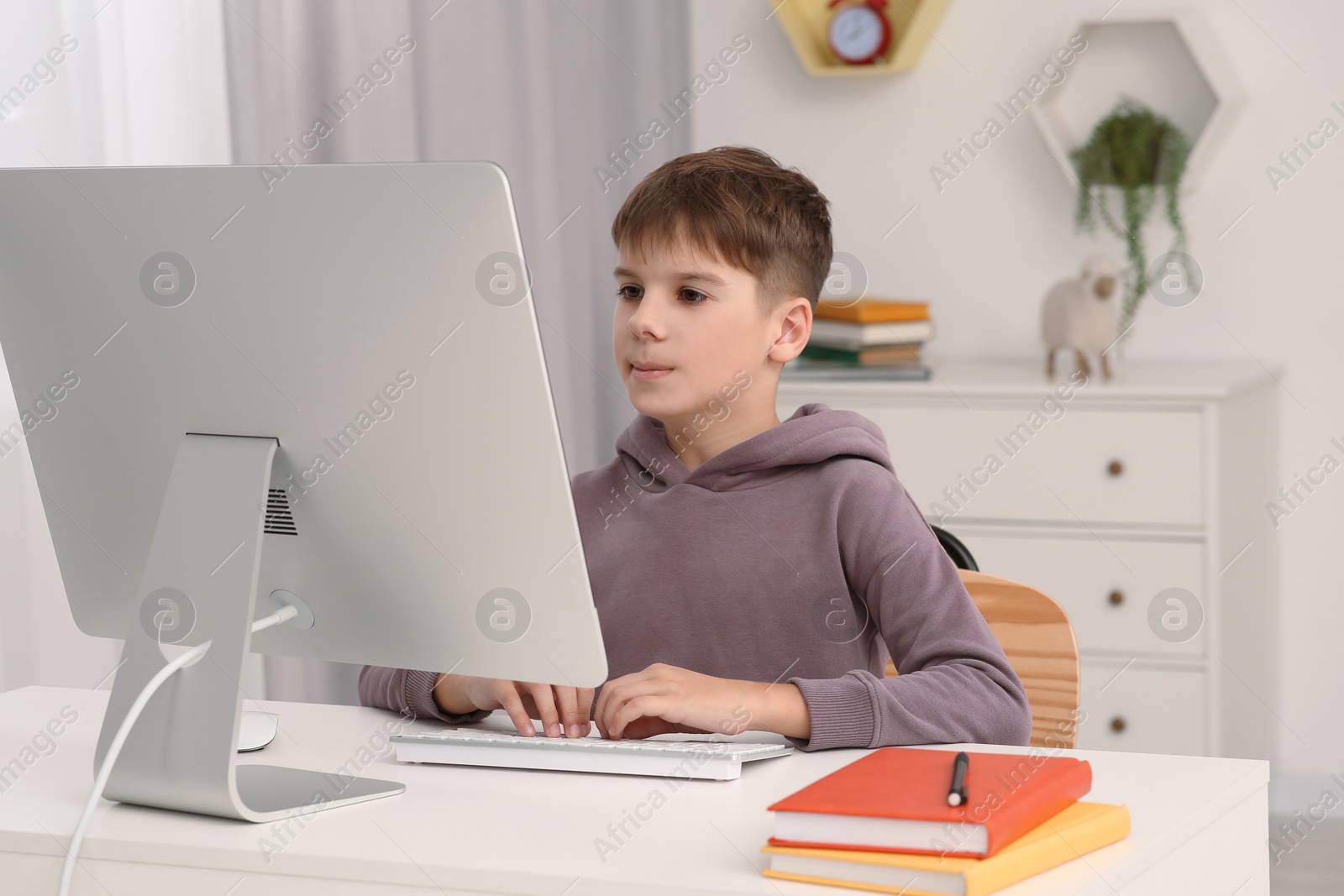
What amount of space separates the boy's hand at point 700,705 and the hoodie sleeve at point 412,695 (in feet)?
0.55

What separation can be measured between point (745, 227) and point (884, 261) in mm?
1843

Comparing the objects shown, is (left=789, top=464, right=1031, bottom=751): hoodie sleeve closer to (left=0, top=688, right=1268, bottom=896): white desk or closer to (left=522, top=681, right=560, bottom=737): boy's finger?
(left=0, top=688, right=1268, bottom=896): white desk

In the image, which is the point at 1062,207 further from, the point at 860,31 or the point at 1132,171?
the point at 860,31

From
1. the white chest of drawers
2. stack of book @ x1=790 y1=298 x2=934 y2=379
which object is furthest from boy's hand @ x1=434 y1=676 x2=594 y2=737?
stack of book @ x1=790 y1=298 x2=934 y2=379

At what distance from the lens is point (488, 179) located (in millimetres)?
758

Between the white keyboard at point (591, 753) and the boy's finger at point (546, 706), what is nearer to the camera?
the white keyboard at point (591, 753)

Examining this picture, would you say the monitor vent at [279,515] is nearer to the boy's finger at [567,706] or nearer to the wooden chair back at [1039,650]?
the boy's finger at [567,706]

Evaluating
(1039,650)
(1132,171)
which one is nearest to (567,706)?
(1039,650)

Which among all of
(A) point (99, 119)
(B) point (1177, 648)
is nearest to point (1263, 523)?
(B) point (1177, 648)

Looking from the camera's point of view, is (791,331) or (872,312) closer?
(791,331)

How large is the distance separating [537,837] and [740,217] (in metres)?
0.72

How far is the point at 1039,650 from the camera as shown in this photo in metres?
1.32

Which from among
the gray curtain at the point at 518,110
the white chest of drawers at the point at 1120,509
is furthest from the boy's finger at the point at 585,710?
the white chest of drawers at the point at 1120,509

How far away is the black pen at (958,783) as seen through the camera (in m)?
0.71
